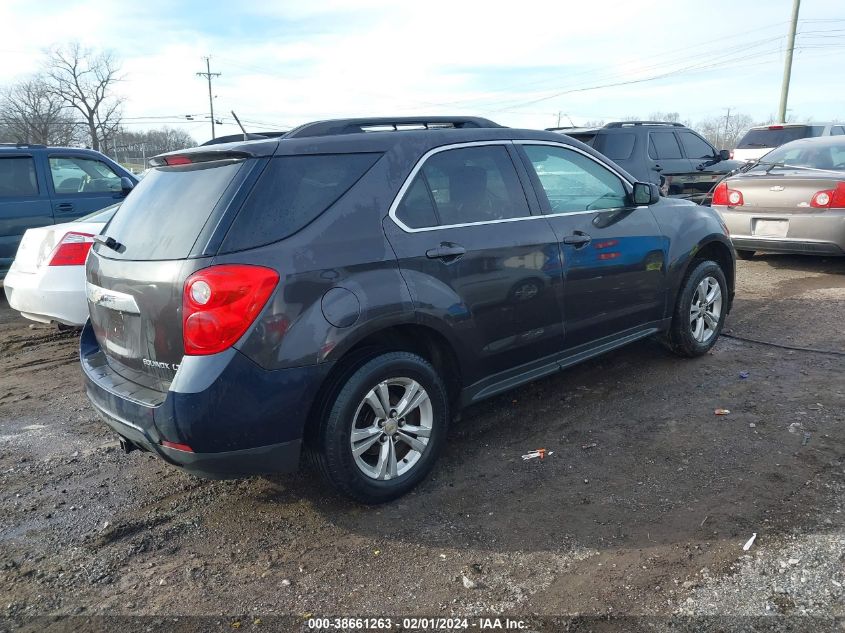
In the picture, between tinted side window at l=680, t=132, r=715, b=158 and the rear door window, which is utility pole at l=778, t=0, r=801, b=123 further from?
the rear door window

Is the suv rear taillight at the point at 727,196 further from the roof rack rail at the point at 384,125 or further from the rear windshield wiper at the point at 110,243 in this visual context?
the rear windshield wiper at the point at 110,243

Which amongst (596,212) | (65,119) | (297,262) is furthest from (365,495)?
(65,119)

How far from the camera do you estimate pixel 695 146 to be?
11.3m

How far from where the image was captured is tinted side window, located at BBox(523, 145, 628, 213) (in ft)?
13.5

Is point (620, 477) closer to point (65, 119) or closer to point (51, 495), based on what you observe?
point (51, 495)

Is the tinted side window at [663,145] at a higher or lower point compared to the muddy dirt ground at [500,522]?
higher

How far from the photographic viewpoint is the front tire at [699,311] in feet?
16.5

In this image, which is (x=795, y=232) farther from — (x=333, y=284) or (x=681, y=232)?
(x=333, y=284)

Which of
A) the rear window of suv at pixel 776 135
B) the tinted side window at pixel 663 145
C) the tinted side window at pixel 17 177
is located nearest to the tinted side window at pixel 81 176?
the tinted side window at pixel 17 177

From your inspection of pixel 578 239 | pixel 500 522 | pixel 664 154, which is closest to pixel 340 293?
pixel 500 522

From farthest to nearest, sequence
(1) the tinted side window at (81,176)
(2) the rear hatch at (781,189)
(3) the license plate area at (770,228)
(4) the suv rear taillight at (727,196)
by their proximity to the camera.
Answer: (1) the tinted side window at (81,176) → (4) the suv rear taillight at (727,196) → (3) the license plate area at (770,228) → (2) the rear hatch at (781,189)

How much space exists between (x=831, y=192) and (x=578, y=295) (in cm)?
526

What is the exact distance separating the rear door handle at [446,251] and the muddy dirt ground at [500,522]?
118 cm

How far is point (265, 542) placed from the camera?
305cm
